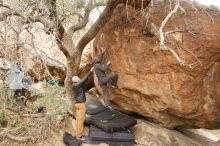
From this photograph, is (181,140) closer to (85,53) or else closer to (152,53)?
(152,53)

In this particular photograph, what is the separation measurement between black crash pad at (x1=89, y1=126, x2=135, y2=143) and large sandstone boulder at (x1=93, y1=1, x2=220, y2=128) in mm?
934

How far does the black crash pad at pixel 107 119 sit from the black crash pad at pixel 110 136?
0.35ft

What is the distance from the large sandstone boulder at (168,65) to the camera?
303 inches

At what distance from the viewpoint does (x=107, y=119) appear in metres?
8.59

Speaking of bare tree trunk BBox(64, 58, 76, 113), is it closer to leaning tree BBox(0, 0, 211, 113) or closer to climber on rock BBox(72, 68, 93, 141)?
leaning tree BBox(0, 0, 211, 113)

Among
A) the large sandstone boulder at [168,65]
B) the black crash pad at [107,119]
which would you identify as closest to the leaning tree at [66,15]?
the large sandstone boulder at [168,65]

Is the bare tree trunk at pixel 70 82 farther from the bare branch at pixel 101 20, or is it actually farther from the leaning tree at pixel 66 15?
the bare branch at pixel 101 20

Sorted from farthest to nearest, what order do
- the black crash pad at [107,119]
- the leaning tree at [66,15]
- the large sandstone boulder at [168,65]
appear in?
the black crash pad at [107,119] < the leaning tree at [66,15] < the large sandstone boulder at [168,65]

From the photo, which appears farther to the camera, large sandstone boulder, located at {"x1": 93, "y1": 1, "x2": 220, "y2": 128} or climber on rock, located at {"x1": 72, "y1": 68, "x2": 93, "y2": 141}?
climber on rock, located at {"x1": 72, "y1": 68, "x2": 93, "y2": 141}

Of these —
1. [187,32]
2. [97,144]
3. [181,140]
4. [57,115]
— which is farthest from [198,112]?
[57,115]

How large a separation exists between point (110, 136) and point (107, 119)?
677mm

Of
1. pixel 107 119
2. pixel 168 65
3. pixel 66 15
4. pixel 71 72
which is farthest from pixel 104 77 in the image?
pixel 66 15

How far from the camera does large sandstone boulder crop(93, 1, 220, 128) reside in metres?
7.70

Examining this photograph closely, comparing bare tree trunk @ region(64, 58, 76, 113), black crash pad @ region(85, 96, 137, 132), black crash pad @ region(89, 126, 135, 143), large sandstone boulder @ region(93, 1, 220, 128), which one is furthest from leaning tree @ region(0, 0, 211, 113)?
black crash pad @ region(89, 126, 135, 143)
